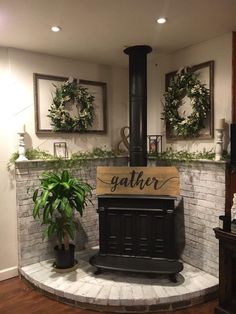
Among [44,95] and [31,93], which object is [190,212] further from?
[31,93]

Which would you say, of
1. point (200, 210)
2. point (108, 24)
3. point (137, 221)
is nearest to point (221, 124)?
point (200, 210)

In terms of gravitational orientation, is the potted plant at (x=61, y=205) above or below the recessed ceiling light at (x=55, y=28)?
below

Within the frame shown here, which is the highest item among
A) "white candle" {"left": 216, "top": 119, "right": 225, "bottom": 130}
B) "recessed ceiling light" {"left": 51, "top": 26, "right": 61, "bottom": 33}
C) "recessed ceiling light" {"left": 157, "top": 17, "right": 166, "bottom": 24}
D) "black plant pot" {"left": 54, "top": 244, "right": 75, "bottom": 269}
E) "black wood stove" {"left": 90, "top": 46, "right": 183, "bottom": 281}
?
"recessed ceiling light" {"left": 157, "top": 17, "right": 166, "bottom": 24}

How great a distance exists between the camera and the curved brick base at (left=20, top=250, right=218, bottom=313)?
253 centimetres

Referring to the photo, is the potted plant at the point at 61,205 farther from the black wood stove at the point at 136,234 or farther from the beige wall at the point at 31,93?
the beige wall at the point at 31,93

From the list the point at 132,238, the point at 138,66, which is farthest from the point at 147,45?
the point at 132,238

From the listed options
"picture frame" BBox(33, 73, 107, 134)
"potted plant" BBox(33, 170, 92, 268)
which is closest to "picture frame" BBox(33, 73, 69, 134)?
"picture frame" BBox(33, 73, 107, 134)

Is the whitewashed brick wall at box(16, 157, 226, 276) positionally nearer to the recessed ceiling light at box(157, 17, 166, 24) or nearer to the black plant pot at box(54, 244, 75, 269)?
the black plant pot at box(54, 244, 75, 269)

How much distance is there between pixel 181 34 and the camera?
2.84m

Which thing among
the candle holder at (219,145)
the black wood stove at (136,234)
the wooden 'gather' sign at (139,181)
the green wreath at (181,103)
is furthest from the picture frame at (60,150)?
the candle holder at (219,145)

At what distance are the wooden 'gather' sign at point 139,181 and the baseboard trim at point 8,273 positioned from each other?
1369 millimetres

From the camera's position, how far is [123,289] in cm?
269

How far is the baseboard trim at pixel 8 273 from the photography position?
125 inches

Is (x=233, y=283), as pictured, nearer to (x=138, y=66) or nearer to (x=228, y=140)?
(x=228, y=140)
